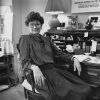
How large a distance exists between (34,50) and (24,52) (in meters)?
0.14

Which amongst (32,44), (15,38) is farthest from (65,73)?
(15,38)

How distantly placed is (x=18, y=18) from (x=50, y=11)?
1.03 meters

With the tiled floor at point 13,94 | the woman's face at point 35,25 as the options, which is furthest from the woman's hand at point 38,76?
the tiled floor at point 13,94

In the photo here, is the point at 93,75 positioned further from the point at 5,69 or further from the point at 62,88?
the point at 5,69

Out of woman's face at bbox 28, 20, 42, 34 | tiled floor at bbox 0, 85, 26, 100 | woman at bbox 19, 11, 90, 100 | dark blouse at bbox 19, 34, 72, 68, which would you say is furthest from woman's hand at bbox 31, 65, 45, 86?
tiled floor at bbox 0, 85, 26, 100

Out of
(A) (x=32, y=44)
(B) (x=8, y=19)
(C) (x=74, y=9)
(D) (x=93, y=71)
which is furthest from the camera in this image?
(B) (x=8, y=19)

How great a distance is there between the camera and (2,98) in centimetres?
295

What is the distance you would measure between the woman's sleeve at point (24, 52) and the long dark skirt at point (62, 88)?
239mm

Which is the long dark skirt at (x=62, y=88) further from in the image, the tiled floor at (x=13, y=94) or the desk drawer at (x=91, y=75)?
the tiled floor at (x=13, y=94)

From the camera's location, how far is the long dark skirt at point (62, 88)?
176cm

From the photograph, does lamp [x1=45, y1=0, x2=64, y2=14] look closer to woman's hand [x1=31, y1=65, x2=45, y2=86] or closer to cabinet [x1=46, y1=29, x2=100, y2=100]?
cabinet [x1=46, y1=29, x2=100, y2=100]

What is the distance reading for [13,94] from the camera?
3.14 metres

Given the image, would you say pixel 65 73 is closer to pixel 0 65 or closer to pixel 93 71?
pixel 93 71

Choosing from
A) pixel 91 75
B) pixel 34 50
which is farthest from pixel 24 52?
pixel 91 75
